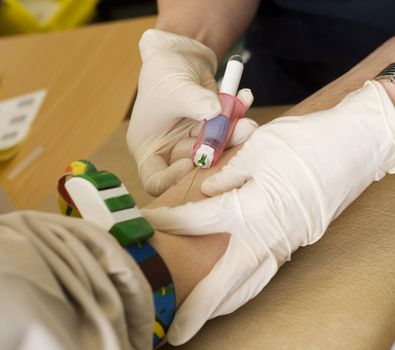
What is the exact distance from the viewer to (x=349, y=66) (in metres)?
1.28

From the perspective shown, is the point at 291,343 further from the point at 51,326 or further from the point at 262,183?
the point at 51,326

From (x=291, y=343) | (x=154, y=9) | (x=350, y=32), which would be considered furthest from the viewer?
(x=154, y=9)

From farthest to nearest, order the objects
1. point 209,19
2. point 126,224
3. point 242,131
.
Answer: point 209,19 → point 242,131 → point 126,224

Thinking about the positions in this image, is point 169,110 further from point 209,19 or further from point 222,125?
point 209,19

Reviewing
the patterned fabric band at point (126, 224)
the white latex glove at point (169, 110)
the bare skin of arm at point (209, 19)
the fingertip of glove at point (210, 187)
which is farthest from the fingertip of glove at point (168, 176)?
the bare skin of arm at point (209, 19)

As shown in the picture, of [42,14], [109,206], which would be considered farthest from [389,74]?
[42,14]

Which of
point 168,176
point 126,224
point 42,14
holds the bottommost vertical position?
point 42,14

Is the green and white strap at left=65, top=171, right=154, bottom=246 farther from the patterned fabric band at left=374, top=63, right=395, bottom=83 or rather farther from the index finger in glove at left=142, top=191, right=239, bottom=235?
the patterned fabric band at left=374, top=63, right=395, bottom=83

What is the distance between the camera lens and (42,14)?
107 inches

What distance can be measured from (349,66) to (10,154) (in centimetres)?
85

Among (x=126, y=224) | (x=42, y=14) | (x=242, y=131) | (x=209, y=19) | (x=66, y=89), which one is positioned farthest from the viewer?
(x=42, y=14)

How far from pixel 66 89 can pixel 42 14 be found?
1.38 m

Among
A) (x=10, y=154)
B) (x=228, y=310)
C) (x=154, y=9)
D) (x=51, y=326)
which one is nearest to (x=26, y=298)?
(x=51, y=326)

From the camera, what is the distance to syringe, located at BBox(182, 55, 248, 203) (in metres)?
0.83
